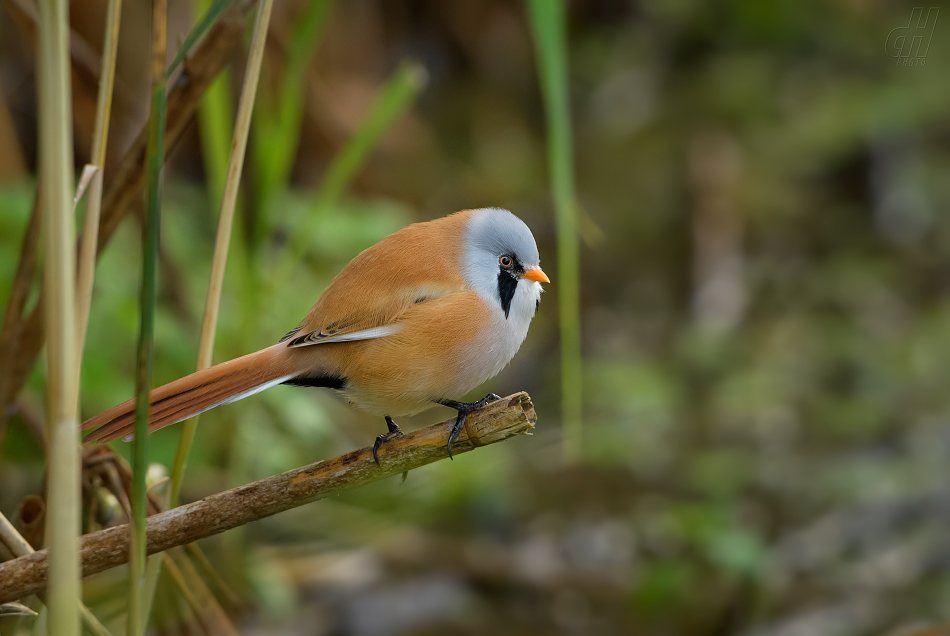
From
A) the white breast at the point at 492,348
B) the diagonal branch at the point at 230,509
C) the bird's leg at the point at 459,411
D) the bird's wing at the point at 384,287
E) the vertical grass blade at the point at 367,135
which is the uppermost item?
the vertical grass blade at the point at 367,135

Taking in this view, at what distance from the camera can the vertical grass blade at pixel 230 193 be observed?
149cm

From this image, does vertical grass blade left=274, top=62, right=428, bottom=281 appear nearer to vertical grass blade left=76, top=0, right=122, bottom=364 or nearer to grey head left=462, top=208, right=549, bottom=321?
grey head left=462, top=208, right=549, bottom=321

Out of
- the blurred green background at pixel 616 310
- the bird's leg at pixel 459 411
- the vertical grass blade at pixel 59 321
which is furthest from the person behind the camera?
the blurred green background at pixel 616 310

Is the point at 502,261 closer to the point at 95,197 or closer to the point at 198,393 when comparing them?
the point at 198,393

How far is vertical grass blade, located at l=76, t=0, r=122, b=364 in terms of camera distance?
56.8 inches

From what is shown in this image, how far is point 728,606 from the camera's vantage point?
3.29m

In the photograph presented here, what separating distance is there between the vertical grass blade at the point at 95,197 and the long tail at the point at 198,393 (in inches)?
4.7

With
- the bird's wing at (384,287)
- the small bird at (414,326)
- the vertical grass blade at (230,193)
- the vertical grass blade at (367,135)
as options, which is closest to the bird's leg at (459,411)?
the small bird at (414,326)

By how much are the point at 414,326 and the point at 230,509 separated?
523mm

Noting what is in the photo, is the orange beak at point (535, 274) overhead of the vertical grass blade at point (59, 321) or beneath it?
overhead

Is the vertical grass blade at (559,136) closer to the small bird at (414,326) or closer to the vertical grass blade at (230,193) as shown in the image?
the small bird at (414,326)

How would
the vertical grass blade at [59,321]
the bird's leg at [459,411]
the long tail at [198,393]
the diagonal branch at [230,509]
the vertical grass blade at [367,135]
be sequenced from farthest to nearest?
the vertical grass blade at [367,135]
the bird's leg at [459,411]
the diagonal branch at [230,509]
the long tail at [198,393]
the vertical grass blade at [59,321]

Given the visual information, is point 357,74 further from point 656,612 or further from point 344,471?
point 344,471

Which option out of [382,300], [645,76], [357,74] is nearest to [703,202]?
[645,76]
